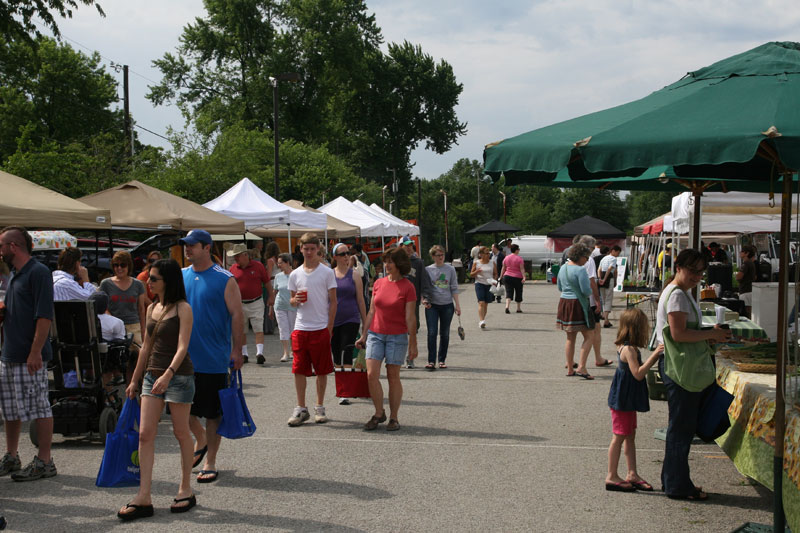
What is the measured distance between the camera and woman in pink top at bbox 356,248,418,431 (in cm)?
787

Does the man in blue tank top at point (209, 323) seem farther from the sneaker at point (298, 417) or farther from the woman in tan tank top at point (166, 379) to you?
the sneaker at point (298, 417)

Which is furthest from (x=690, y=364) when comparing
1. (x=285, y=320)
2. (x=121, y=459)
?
(x=285, y=320)

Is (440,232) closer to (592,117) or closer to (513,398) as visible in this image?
(513,398)

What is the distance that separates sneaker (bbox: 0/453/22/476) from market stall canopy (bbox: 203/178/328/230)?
34.2ft

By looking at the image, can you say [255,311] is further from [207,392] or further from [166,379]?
[166,379]

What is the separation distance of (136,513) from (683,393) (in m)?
3.80

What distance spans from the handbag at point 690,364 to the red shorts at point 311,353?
3.53 meters

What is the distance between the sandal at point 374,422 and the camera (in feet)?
26.1

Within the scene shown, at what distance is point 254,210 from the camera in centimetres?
1712

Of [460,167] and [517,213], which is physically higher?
[460,167]

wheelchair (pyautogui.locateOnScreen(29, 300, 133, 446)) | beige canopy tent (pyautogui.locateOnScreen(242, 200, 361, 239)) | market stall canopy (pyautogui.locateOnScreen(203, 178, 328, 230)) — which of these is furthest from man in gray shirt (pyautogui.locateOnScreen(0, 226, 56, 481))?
beige canopy tent (pyautogui.locateOnScreen(242, 200, 361, 239))

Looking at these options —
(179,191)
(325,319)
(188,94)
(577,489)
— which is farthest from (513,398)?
(188,94)

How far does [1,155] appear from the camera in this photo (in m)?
44.1

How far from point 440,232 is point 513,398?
50936 mm
